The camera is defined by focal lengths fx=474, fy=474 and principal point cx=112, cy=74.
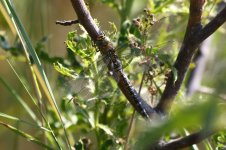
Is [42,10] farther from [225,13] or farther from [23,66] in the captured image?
[225,13]

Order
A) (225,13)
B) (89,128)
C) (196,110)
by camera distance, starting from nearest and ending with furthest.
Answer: (196,110)
(225,13)
(89,128)

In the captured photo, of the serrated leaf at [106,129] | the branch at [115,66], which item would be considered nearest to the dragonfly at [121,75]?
the branch at [115,66]

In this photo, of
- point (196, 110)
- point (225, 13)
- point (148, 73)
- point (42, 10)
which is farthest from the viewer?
point (42, 10)

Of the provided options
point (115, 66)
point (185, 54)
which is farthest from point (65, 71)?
point (185, 54)

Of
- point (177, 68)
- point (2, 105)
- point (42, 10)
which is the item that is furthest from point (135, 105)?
point (2, 105)

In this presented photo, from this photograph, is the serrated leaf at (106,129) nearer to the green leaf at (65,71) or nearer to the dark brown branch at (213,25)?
the green leaf at (65,71)

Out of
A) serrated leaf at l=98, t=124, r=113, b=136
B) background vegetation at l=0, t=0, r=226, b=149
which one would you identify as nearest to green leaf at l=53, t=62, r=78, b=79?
background vegetation at l=0, t=0, r=226, b=149

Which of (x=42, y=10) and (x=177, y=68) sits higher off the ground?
(x=42, y=10)

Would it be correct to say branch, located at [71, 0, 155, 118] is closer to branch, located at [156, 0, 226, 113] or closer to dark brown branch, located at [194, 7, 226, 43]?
branch, located at [156, 0, 226, 113]

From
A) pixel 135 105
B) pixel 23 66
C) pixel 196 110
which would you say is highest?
pixel 23 66
